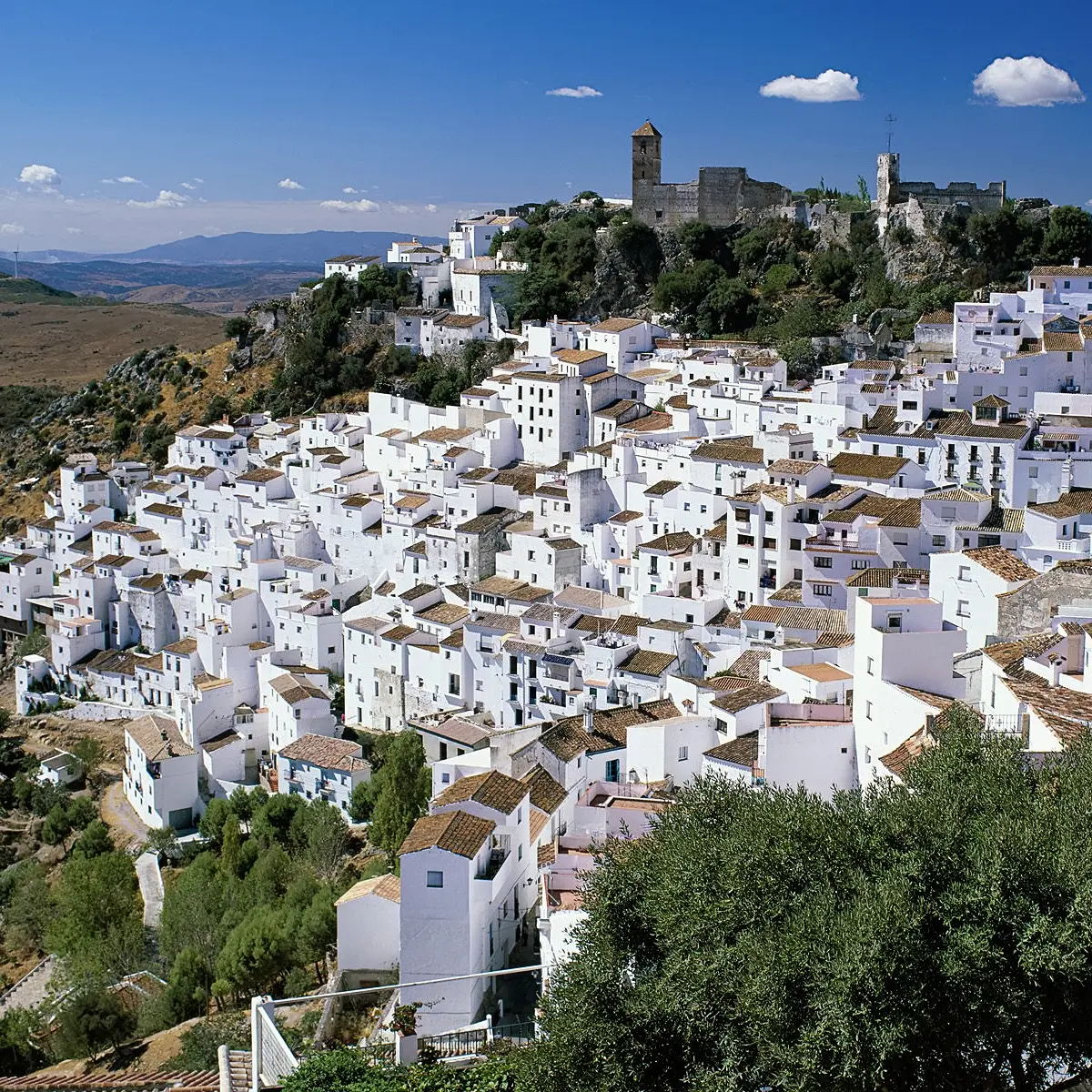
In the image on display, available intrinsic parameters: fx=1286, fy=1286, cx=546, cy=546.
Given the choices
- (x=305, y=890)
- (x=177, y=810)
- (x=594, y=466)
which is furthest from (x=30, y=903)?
(x=594, y=466)

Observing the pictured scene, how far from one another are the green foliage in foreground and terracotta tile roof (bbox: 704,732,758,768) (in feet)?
20.7

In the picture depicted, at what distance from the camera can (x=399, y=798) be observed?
21562mm

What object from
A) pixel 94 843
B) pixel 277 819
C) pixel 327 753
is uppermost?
pixel 327 753

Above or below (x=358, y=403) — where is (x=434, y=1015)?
below

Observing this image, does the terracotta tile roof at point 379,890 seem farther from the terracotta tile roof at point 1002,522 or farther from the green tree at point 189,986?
the terracotta tile roof at point 1002,522

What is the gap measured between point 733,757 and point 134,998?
31.4 feet

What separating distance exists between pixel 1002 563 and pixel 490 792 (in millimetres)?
9486

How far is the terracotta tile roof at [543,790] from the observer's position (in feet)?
57.7

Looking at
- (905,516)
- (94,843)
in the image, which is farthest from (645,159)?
(94,843)

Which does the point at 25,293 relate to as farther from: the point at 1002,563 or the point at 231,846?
the point at 1002,563

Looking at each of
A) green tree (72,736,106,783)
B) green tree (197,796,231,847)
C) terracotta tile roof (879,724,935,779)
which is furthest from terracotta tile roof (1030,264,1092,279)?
green tree (72,736,106,783)

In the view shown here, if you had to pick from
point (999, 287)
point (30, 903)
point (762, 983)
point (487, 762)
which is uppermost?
point (999, 287)

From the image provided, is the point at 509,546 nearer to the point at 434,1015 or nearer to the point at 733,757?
the point at 733,757

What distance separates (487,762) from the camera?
19.4 meters
